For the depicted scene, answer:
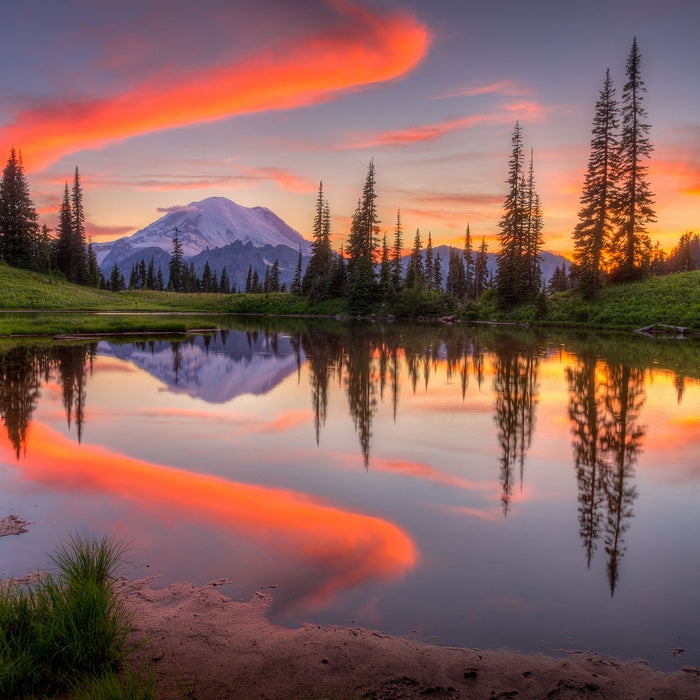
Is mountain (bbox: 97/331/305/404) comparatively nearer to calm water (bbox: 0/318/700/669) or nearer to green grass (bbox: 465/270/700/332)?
calm water (bbox: 0/318/700/669)

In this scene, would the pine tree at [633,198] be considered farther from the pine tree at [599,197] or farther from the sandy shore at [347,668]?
the sandy shore at [347,668]

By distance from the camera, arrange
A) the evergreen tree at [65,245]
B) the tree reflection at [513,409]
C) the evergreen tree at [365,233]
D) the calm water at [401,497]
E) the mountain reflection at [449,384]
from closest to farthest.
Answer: the calm water at [401,497]
the mountain reflection at [449,384]
the tree reflection at [513,409]
the evergreen tree at [365,233]
the evergreen tree at [65,245]

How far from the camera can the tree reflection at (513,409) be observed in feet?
29.5

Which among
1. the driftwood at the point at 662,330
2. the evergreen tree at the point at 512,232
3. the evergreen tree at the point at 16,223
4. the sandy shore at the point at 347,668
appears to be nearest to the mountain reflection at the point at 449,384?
the sandy shore at the point at 347,668

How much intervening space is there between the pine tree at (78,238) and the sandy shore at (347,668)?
103 m

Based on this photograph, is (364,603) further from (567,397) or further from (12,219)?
(12,219)

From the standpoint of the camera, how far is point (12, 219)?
84312 mm

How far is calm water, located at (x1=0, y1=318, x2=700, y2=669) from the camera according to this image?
4902mm

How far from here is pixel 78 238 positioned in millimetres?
97875

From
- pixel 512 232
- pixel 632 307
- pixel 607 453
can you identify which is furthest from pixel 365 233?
pixel 607 453

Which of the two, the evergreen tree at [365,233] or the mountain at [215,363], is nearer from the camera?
the mountain at [215,363]

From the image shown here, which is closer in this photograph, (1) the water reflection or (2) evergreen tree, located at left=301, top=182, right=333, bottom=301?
(1) the water reflection

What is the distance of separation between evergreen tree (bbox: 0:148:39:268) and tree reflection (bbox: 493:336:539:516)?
84.1 m

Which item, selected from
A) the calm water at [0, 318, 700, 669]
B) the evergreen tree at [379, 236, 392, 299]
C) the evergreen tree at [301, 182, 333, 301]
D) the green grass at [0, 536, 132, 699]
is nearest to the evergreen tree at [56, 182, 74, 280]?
the evergreen tree at [301, 182, 333, 301]
